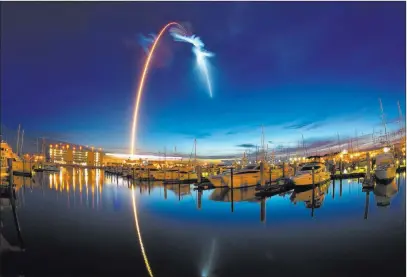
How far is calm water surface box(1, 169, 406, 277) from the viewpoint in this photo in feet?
18.4

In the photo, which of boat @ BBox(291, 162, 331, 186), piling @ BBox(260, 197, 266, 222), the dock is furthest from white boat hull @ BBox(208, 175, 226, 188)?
piling @ BBox(260, 197, 266, 222)

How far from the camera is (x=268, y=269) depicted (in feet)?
18.4

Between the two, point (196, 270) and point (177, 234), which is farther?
point (177, 234)

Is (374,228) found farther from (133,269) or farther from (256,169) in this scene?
(256,169)

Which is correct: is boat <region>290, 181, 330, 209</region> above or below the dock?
below

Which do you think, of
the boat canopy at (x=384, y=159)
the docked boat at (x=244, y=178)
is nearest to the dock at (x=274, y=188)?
the docked boat at (x=244, y=178)

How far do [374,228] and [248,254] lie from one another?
4284 mm

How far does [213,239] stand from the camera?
24.8 ft

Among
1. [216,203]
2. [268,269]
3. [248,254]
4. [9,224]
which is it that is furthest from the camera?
[216,203]

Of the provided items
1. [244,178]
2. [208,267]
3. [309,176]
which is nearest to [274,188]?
[309,176]

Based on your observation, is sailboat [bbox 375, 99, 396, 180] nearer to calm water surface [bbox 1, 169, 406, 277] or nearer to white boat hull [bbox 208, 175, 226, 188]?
calm water surface [bbox 1, 169, 406, 277]

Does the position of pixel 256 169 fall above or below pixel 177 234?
above

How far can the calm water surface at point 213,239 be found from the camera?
5598 mm

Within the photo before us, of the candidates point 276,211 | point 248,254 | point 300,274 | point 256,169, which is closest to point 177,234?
point 248,254
